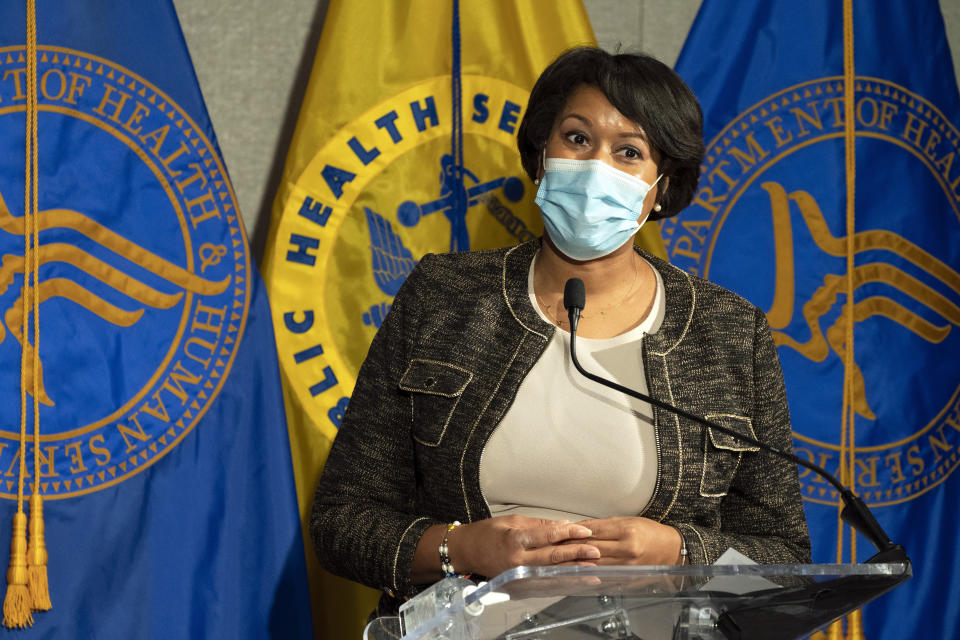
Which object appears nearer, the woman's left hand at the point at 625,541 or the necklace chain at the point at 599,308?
the woman's left hand at the point at 625,541

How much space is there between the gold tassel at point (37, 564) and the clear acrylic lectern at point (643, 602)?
3.43 ft

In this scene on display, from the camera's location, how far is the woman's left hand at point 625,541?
4.42 feet

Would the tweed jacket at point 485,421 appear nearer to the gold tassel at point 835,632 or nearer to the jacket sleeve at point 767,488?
the jacket sleeve at point 767,488

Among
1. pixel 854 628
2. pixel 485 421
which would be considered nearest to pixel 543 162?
pixel 485 421

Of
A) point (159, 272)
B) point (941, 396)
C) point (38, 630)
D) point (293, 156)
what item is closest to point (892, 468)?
point (941, 396)

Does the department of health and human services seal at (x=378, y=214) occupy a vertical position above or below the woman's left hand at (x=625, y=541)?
above

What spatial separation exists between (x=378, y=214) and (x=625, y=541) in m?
1.06

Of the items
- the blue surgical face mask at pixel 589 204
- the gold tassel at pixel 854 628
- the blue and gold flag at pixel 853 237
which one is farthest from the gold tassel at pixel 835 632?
the blue surgical face mask at pixel 589 204

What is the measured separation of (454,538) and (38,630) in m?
0.96

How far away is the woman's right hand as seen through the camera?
1.27 meters

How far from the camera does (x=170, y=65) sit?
2.07m

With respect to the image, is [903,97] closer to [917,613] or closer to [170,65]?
[917,613]

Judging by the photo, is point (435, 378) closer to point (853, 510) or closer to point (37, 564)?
point (853, 510)

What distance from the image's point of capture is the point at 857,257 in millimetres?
2494
